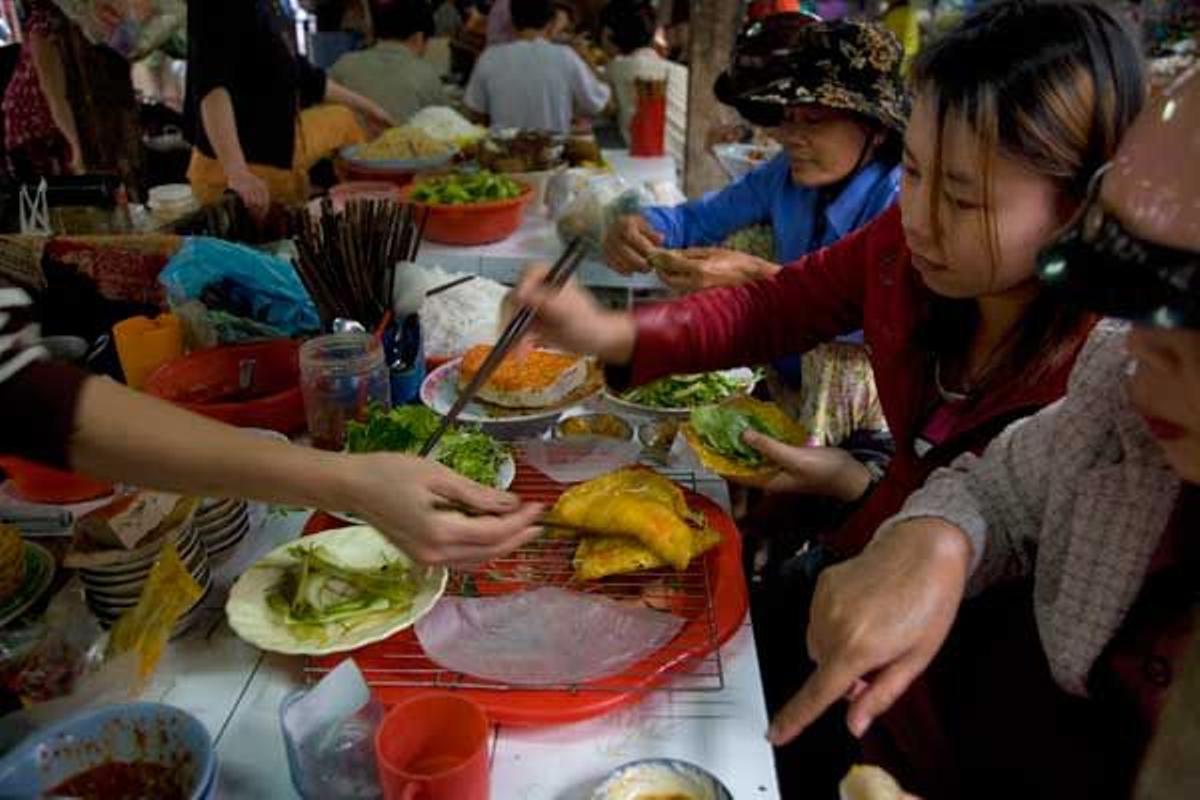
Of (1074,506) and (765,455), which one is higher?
(1074,506)

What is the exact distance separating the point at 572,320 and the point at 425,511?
0.83 meters

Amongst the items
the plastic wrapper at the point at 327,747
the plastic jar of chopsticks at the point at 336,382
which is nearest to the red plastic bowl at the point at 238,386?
the plastic jar of chopsticks at the point at 336,382

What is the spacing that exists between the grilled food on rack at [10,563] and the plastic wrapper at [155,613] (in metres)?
0.29

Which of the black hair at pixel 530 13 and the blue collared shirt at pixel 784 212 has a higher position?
the black hair at pixel 530 13

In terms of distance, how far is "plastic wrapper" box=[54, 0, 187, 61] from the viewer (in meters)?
4.07

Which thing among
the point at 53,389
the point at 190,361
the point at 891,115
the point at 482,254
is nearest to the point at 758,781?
the point at 53,389

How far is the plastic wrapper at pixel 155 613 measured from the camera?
1.44 m

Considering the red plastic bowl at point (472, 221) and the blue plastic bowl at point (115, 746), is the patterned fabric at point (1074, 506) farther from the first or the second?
the red plastic bowl at point (472, 221)

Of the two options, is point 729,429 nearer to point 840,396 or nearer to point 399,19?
point 840,396

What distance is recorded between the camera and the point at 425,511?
1.37 metres

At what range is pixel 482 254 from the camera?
12.9ft

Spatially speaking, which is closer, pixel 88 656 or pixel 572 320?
pixel 88 656

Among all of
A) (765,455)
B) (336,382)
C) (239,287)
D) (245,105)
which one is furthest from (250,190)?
(765,455)

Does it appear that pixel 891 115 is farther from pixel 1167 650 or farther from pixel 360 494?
pixel 360 494
